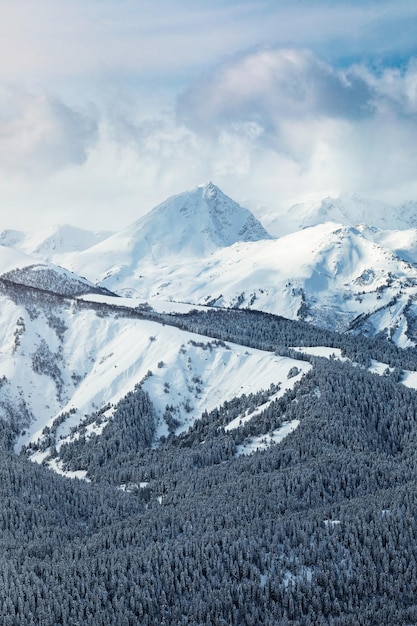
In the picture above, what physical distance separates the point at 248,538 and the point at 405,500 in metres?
42.0

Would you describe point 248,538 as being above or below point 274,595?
above

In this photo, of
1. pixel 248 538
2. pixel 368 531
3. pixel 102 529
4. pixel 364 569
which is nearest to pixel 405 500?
pixel 368 531

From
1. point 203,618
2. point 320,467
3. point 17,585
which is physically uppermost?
point 320,467

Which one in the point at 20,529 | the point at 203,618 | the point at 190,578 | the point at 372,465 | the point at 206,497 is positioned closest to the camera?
the point at 203,618

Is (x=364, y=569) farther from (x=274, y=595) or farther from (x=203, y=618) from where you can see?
(x=203, y=618)

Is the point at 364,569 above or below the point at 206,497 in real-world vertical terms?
below

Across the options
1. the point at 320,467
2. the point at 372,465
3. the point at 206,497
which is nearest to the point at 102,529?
the point at 206,497

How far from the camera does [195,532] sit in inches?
6053

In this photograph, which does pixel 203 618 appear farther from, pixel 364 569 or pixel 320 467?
pixel 320 467

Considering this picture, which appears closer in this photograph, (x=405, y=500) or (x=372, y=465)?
(x=405, y=500)

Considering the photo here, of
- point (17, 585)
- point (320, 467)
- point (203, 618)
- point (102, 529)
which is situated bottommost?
point (203, 618)

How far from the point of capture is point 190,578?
13238cm

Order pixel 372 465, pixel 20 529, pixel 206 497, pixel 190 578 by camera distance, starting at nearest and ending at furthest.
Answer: pixel 190 578, pixel 20 529, pixel 206 497, pixel 372 465

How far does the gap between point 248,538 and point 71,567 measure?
36.7 metres
